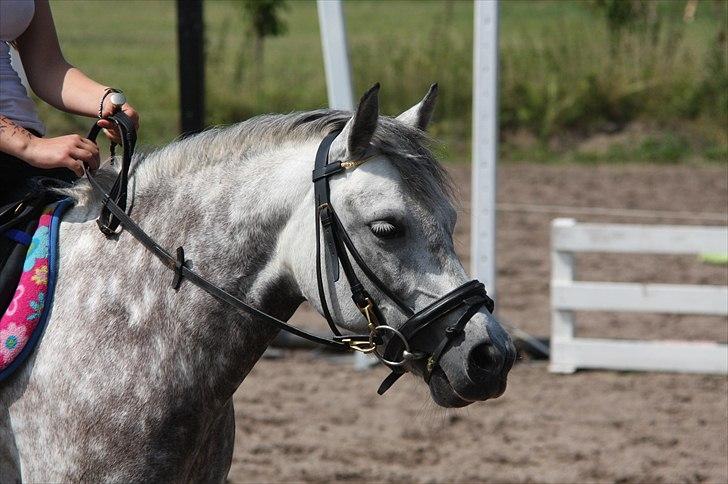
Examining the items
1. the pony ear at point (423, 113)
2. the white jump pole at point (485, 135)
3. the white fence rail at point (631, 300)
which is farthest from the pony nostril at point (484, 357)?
the white fence rail at point (631, 300)

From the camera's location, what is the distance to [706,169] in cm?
1140

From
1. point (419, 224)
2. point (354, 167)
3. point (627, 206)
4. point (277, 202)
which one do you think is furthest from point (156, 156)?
point (627, 206)

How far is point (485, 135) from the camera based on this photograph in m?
5.90

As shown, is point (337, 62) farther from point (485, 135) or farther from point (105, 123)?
point (105, 123)

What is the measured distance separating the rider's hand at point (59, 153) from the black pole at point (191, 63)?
121 inches

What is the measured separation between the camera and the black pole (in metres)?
5.76

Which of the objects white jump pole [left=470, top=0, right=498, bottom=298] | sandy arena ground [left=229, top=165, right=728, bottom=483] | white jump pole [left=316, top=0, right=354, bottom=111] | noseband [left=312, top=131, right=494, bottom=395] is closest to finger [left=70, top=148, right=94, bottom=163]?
noseband [left=312, top=131, right=494, bottom=395]

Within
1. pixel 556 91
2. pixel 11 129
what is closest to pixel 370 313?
pixel 11 129

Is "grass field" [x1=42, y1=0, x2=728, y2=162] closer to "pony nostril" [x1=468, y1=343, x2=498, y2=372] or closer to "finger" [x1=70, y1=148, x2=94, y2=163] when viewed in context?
"finger" [x1=70, y1=148, x2=94, y2=163]

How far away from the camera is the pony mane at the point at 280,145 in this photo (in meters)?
2.43

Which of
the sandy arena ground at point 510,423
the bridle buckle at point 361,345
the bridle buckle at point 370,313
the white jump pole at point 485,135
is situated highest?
the bridle buckle at point 370,313

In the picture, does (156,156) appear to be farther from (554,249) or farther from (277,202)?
(554,249)

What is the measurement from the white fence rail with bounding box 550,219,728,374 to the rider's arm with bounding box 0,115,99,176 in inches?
164

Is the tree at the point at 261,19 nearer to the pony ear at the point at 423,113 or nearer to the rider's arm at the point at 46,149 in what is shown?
the rider's arm at the point at 46,149
